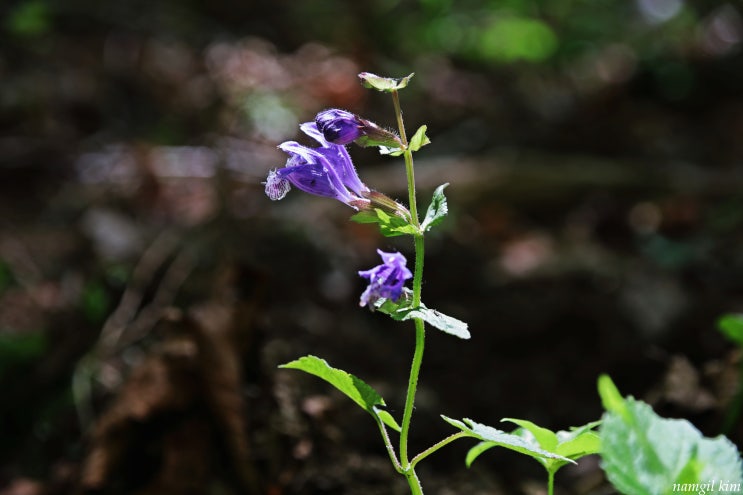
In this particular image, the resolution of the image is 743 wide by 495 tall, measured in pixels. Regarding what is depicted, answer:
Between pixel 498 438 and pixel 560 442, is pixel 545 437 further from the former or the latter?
pixel 498 438

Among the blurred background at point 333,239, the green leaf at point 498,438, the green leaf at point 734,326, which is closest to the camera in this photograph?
the green leaf at point 498,438

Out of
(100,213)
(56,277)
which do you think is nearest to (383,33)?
(100,213)

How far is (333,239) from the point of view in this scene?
182 inches

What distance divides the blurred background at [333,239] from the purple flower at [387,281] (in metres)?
1.06

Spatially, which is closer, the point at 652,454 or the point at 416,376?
the point at 652,454

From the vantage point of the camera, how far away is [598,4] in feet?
32.6

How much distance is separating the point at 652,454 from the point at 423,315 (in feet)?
1.71

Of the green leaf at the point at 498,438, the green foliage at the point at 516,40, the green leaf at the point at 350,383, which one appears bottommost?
the green foliage at the point at 516,40

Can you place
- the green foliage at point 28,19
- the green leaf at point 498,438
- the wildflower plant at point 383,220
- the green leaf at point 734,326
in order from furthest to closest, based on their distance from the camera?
the green foliage at point 28,19
the green leaf at point 734,326
the wildflower plant at point 383,220
the green leaf at point 498,438

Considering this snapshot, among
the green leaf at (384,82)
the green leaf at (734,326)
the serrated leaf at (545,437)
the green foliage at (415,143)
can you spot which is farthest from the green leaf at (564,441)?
the green leaf at (734,326)

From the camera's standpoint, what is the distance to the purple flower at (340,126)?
5.39ft

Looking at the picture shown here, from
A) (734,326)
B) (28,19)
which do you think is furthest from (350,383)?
(28,19)

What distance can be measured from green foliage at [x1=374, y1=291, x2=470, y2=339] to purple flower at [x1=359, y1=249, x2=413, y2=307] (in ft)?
0.06

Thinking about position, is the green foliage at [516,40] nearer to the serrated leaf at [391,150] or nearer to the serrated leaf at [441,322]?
the serrated leaf at [391,150]
